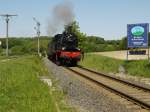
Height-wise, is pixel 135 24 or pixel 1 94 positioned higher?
pixel 135 24

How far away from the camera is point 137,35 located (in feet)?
135

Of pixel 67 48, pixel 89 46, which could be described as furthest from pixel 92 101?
pixel 89 46

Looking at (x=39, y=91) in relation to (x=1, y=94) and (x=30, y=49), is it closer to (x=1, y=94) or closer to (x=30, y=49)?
(x=1, y=94)

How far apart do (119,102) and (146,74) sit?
47.0ft

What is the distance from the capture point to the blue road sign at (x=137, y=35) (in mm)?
40438

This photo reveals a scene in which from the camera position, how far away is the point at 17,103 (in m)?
13.1

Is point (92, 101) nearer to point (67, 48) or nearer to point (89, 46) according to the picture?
point (67, 48)

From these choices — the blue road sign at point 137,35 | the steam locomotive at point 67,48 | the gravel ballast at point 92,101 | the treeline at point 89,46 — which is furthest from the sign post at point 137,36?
the treeline at point 89,46

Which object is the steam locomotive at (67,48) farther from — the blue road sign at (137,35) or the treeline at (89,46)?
the treeline at (89,46)

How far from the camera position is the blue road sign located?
40.4 meters

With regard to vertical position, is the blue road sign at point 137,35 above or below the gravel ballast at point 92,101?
above

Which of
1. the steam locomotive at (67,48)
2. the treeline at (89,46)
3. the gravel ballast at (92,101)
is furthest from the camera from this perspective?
the treeline at (89,46)

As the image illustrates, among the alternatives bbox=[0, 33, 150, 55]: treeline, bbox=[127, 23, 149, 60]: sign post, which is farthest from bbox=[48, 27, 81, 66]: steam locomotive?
bbox=[0, 33, 150, 55]: treeline

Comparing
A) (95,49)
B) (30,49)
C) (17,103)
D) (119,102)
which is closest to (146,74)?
(119,102)
